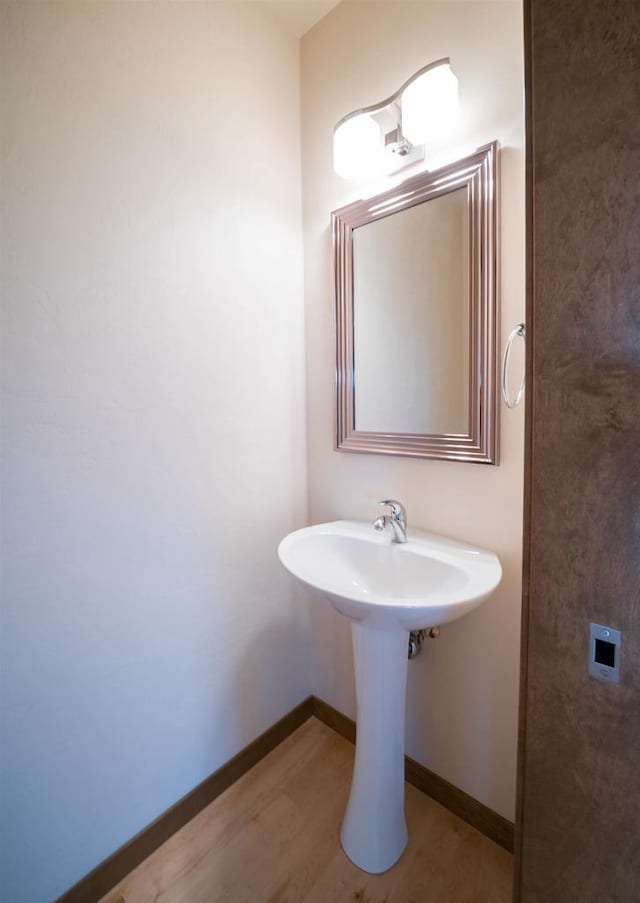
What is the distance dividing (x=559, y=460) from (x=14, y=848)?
142cm

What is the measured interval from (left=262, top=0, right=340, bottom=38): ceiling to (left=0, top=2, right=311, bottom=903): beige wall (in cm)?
4

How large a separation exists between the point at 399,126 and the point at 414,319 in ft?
1.85

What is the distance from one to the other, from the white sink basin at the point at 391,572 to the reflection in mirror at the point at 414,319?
36cm

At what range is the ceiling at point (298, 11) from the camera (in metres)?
1.22

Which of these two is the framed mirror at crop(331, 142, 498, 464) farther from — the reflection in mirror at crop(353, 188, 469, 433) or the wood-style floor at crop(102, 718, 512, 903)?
the wood-style floor at crop(102, 718, 512, 903)

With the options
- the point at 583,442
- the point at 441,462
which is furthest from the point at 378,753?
the point at 583,442

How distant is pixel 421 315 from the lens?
45.0 inches

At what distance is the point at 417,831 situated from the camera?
1115mm

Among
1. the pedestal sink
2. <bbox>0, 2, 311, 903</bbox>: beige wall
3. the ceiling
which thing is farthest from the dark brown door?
the ceiling

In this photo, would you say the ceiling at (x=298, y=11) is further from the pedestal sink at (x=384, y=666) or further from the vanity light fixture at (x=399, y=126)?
the pedestal sink at (x=384, y=666)

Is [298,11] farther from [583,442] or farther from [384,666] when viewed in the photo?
[384,666]

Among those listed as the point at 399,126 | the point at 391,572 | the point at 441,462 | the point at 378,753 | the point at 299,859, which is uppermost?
the point at 399,126

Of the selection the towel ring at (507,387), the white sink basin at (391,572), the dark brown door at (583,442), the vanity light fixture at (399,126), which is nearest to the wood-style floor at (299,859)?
the dark brown door at (583,442)

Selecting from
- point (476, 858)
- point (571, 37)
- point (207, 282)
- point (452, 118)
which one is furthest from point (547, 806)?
point (452, 118)
